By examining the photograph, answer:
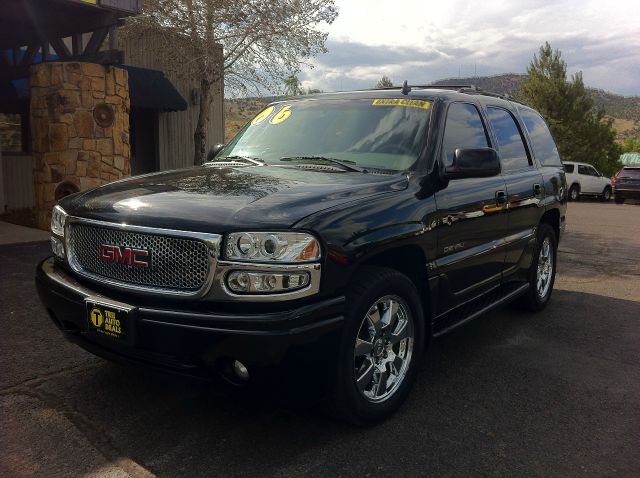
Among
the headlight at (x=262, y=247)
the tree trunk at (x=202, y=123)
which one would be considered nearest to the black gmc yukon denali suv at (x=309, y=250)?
the headlight at (x=262, y=247)

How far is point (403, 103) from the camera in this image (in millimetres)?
3979

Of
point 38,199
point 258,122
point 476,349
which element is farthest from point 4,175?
point 476,349

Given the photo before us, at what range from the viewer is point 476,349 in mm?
4406

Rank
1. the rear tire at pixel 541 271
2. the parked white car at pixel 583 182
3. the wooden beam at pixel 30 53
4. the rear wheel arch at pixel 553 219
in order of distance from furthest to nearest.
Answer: the parked white car at pixel 583 182, the wooden beam at pixel 30 53, the rear wheel arch at pixel 553 219, the rear tire at pixel 541 271

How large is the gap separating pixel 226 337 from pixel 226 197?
2.46ft

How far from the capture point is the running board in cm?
370

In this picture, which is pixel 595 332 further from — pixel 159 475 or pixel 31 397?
pixel 31 397

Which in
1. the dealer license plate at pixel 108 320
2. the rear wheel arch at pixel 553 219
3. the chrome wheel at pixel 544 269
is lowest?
the chrome wheel at pixel 544 269

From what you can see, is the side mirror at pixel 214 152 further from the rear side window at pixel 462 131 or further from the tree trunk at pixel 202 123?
the tree trunk at pixel 202 123

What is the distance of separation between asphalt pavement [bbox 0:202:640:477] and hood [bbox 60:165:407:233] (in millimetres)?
808

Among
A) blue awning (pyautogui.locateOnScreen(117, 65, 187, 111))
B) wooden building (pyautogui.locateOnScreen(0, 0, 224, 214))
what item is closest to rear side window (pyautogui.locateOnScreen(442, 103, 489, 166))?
wooden building (pyautogui.locateOnScreen(0, 0, 224, 214))

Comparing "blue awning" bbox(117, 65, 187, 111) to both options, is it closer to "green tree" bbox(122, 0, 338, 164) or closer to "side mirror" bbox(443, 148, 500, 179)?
"green tree" bbox(122, 0, 338, 164)

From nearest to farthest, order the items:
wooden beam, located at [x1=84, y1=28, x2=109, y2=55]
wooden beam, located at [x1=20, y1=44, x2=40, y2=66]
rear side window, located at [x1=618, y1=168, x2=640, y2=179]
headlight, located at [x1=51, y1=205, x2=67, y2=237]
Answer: headlight, located at [x1=51, y1=205, x2=67, y2=237], wooden beam, located at [x1=84, y1=28, x2=109, y2=55], wooden beam, located at [x1=20, y1=44, x2=40, y2=66], rear side window, located at [x1=618, y1=168, x2=640, y2=179]

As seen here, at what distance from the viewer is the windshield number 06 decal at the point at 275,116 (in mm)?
4477
